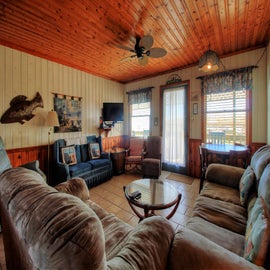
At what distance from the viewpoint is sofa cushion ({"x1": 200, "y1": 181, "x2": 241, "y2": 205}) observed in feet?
5.67

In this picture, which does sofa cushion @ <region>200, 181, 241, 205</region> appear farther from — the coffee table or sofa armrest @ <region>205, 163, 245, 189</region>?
the coffee table

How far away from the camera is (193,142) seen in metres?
3.85

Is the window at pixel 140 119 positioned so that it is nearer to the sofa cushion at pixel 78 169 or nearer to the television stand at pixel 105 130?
the television stand at pixel 105 130

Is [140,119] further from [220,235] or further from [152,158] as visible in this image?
[220,235]

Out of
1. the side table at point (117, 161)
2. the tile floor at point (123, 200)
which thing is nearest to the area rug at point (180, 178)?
the tile floor at point (123, 200)

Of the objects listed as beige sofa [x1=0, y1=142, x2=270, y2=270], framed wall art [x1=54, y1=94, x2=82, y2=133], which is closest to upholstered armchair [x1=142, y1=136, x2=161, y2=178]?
framed wall art [x1=54, y1=94, x2=82, y2=133]

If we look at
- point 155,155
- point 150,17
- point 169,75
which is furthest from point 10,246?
point 169,75

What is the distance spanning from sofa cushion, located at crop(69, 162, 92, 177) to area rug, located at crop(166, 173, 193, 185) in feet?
6.62

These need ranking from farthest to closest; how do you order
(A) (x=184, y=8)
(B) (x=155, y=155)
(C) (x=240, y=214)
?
(B) (x=155, y=155) < (A) (x=184, y=8) < (C) (x=240, y=214)

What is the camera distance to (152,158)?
13.3 feet

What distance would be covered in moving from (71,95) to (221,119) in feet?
12.3

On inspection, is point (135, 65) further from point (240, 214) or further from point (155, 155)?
point (240, 214)

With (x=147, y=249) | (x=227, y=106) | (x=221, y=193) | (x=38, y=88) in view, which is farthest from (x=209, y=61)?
(x=38, y=88)

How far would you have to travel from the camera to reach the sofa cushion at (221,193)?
173 cm
